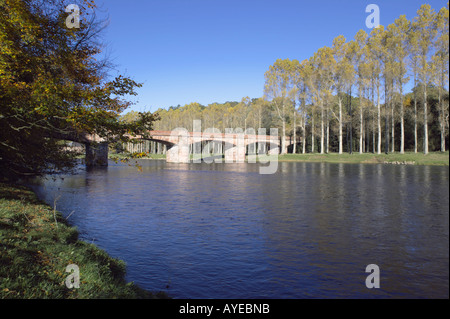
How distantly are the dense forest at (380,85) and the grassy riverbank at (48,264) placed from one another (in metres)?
40.3

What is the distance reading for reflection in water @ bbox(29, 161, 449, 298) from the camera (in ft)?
32.2

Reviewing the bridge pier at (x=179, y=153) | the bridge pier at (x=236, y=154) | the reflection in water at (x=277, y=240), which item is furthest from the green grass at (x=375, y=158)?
the bridge pier at (x=179, y=153)

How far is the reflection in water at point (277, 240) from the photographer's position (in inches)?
387

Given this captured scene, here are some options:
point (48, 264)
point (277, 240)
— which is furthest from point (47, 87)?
point (277, 240)

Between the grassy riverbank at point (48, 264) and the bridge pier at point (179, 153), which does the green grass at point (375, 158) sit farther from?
the grassy riverbank at point (48, 264)

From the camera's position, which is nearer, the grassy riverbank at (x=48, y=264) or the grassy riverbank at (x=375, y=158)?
the grassy riverbank at (x=48, y=264)

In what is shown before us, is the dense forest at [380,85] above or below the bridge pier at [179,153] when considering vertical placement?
above

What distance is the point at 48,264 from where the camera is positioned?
28.9ft

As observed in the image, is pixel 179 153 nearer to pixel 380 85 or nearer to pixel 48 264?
pixel 380 85

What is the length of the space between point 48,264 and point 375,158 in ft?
196

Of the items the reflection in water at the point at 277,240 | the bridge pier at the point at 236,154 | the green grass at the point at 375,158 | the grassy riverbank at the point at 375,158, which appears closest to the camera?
the reflection in water at the point at 277,240

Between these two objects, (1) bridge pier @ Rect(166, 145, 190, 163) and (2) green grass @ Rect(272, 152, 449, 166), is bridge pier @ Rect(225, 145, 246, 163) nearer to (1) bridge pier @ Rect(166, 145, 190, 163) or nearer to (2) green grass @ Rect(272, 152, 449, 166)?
(1) bridge pier @ Rect(166, 145, 190, 163)
